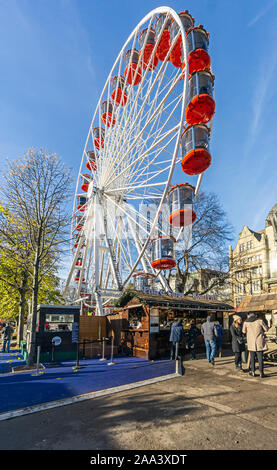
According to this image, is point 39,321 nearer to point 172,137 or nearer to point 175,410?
point 175,410

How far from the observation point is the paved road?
3.82 metres

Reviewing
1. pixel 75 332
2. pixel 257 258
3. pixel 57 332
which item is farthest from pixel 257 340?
pixel 257 258

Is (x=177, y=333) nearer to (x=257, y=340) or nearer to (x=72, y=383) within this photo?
(x=257, y=340)

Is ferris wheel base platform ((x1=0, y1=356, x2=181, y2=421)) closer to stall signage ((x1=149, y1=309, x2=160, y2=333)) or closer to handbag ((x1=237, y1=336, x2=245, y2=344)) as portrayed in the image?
stall signage ((x1=149, y1=309, x2=160, y2=333))

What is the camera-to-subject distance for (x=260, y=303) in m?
11.2

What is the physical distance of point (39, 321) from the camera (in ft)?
38.3

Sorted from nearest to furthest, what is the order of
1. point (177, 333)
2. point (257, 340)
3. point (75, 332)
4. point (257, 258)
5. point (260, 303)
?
1. point (257, 340)
2. point (177, 333)
3. point (260, 303)
4. point (75, 332)
5. point (257, 258)

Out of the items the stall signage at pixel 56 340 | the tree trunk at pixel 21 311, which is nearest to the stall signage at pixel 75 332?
the stall signage at pixel 56 340

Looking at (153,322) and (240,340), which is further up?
(153,322)

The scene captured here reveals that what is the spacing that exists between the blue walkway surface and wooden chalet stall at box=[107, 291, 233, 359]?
1144 millimetres

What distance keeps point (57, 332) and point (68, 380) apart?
4.48 meters
